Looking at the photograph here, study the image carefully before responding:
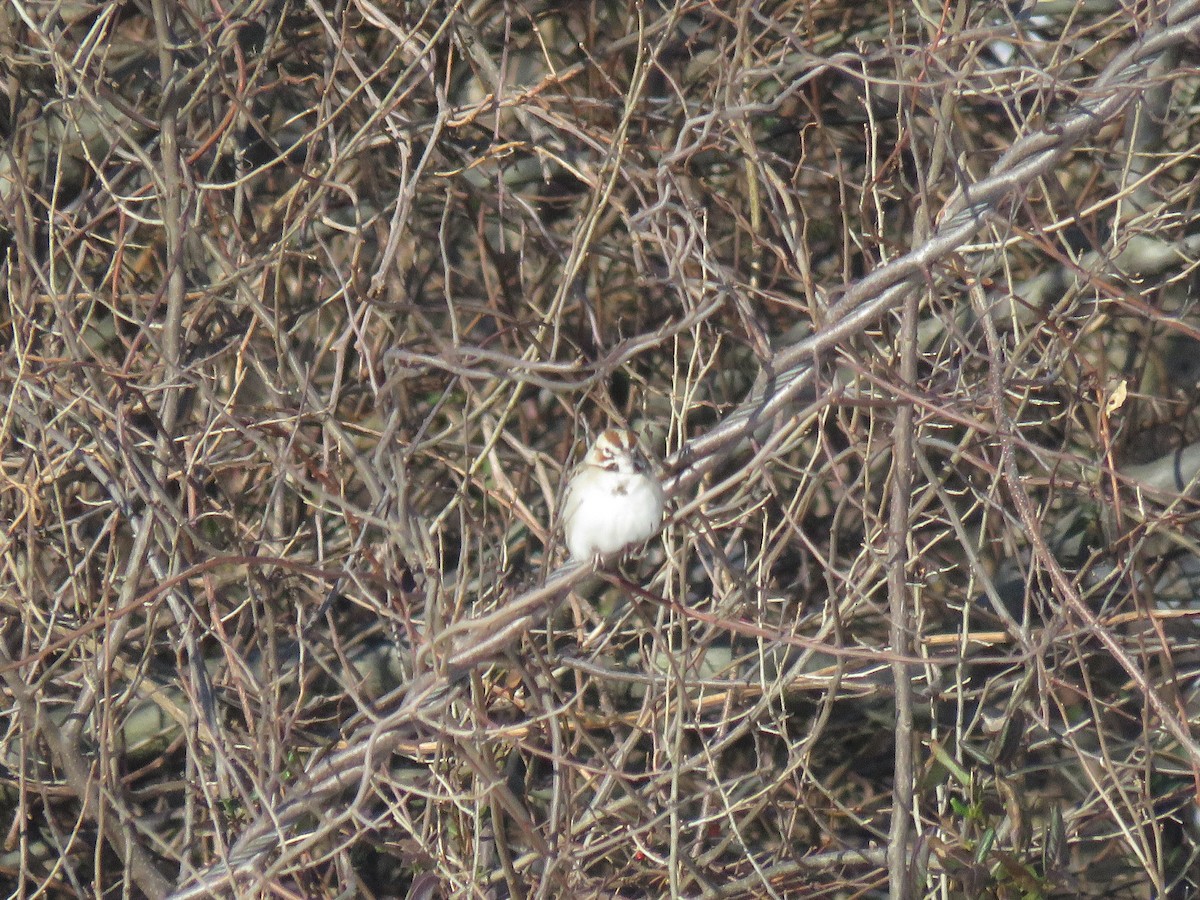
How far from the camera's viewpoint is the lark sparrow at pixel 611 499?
395 cm

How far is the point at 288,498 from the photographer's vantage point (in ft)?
17.3

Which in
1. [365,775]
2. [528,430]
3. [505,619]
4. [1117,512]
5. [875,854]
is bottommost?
→ [875,854]

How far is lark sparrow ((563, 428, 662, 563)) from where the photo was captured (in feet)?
13.0

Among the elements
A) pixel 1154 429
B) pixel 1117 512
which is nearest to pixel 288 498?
pixel 1117 512

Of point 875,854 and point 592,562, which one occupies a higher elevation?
point 592,562

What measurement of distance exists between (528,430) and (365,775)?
9.15 ft

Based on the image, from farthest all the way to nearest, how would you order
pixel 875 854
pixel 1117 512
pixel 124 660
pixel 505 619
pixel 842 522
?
pixel 842 522 < pixel 124 660 < pixel 875 854 < pixel 1117 512 < pixel 505 619

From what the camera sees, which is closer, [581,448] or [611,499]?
[611,499]

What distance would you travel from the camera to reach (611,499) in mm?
4078

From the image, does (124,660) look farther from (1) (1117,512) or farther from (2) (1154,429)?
(2) (1154,429)

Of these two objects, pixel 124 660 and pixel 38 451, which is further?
pixel 124 660

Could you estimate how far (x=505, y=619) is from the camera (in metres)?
3.16

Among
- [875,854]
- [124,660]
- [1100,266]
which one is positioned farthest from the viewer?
[124,660]

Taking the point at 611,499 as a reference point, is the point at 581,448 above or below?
below
